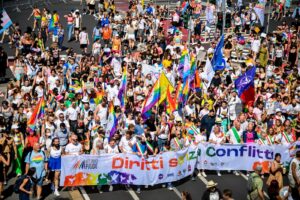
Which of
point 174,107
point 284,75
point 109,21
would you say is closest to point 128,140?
point 174,107

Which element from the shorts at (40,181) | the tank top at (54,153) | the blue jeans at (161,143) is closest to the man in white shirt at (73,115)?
the blue jeans at (161,143)

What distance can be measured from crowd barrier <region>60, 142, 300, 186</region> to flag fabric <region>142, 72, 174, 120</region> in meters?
2.18

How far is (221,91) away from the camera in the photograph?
20984 millimetres

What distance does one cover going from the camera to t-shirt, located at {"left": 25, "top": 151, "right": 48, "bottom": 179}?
1480cm

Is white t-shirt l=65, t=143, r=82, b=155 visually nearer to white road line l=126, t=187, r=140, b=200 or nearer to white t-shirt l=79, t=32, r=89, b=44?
white road line l=126, t=187, r=140, b=200

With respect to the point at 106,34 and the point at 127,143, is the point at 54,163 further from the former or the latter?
the point at 106,34

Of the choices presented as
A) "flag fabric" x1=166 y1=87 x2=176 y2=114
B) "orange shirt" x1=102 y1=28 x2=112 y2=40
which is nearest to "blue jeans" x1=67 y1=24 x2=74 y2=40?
"orange shirt" x1=102 y1=28 x2=112 y2=40

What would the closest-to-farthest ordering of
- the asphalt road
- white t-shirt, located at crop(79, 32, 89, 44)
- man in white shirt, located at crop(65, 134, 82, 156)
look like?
man in white shirt, located at crop(65, 134, 82, 156)
the asphalt road
white t-shirt, located at crop(79, 32, 89, 44)

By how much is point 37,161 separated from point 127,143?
2636mm

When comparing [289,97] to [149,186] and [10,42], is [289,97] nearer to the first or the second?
[149,186]

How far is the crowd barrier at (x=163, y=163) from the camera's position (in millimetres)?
15438

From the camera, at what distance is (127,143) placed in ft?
52.5

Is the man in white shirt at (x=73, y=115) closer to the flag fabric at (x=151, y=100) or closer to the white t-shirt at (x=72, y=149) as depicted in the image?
the flag fabric at (x=151, y=100)

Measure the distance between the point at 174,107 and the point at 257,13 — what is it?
14635 millimetres
